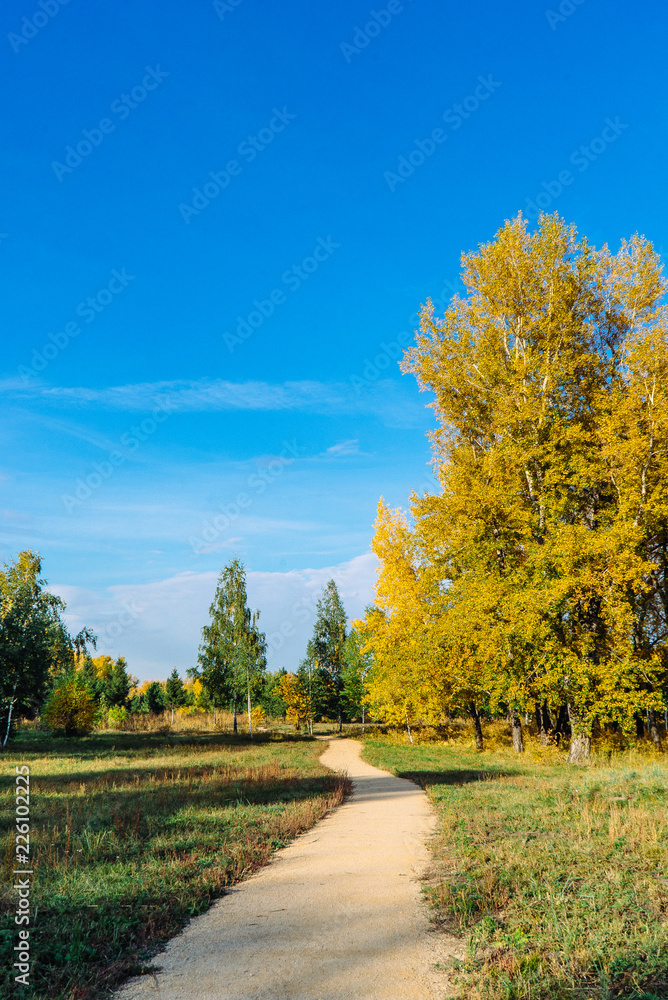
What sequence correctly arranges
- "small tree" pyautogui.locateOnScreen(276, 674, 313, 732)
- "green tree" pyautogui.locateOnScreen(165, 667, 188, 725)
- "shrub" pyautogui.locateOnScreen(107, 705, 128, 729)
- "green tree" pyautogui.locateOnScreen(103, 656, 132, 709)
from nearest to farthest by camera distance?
"small tree" pyautogui.locateOnScreen(276, 674, 313, 732)
"shrub" pyautogui.locateOnScreen(107, 705, 128, 729)
"green tree" pyautogui.locateOnScreen(103, 656, 132, 709)
"green tree" pyautogui.locateOnScreen(165, 667, 188, 725)

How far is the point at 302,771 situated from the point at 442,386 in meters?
14.7

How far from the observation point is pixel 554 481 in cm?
1838

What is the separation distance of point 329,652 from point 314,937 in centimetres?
4726

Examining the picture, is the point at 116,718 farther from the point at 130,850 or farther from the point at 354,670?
the point at 130,850

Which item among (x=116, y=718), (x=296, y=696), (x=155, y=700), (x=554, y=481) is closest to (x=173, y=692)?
(x=155, y=700)

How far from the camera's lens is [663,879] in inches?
243

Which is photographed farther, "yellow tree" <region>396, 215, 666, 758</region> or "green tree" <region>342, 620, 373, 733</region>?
"green tree" <region>342, 620, 373, 733</region>

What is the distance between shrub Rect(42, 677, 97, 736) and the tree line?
22.6 metres

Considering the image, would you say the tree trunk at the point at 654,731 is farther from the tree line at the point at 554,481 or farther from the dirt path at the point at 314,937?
the dirt path at the point at 314,937

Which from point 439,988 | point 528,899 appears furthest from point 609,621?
point 439,988

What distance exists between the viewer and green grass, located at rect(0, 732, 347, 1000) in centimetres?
496

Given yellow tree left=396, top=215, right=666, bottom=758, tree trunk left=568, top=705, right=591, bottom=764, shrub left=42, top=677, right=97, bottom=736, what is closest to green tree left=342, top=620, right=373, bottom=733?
shrub left=42, top=677, right=97, bottom=736

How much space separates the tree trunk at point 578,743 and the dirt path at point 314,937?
36.5 ft

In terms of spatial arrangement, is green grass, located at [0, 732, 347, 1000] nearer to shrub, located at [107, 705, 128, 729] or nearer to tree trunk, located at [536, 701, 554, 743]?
tree trunk, located at [536, 701, 554, 743]
